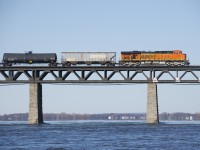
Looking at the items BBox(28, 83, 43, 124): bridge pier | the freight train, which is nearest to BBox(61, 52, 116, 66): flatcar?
the freight train

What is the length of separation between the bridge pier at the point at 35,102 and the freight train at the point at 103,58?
529 centimetres

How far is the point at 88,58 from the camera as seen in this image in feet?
345

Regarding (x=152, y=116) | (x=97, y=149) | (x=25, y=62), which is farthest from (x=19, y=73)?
(x=97, y=149)

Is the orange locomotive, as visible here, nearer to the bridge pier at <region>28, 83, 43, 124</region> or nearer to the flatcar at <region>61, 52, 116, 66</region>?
the flatcar at <region>61, 52, 116, 66</region>

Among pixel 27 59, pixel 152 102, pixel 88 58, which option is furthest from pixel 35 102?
pixel 152 102

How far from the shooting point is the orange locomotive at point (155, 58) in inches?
4092

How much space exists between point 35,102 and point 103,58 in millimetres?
13651

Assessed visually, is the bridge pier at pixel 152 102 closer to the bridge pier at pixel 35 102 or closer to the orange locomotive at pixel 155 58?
the orange locomotive at pixel 155 58

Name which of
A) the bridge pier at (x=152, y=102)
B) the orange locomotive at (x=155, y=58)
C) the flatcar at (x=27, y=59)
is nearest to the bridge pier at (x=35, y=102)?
the flatcar at (x=27, y=59)

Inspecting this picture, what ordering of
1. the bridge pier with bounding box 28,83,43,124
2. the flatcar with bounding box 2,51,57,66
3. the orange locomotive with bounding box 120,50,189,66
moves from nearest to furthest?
the bridge pier with bounding box 28,83,43,124 < the orange locomotive with bounding box 120,50,189,66 < the flatcar with bounding box 2,51,57,66

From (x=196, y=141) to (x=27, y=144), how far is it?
17.8 meters

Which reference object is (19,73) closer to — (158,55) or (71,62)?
(71,62)

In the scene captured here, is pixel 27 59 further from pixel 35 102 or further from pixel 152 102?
pixel 152 102

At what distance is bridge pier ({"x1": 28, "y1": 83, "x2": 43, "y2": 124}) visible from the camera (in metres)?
100
